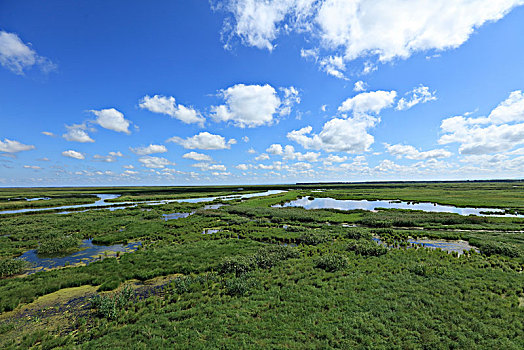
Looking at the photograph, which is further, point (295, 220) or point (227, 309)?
point (295, 220)

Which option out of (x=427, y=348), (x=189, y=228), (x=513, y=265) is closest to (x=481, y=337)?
(x=427, y=348)

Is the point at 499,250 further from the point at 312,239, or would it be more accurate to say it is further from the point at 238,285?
the point at 238,285

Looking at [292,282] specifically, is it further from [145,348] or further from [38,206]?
[38,206]

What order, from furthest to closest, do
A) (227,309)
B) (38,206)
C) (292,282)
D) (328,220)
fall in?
(38,206)
(328,220)
(292,282)
(227,309)

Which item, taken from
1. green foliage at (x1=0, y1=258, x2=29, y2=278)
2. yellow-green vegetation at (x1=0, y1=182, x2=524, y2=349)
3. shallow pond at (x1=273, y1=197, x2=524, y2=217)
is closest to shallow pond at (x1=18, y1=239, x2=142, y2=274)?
green foliage at (x1=0, y1=258, x2=29, y2=278)

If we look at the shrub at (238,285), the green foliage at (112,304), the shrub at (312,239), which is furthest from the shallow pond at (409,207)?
the green foliage at (112,304)

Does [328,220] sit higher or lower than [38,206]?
lower

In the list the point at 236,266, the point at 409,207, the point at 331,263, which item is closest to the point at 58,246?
the point at 236,266

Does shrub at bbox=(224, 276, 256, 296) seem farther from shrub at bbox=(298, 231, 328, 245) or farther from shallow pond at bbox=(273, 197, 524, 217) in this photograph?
shallow pond at bbox=(273, 197, 524, 217)
